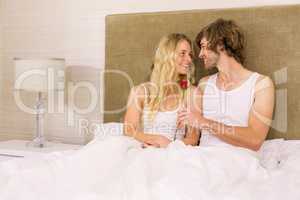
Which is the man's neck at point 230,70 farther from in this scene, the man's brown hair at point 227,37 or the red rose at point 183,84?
the red rose at point 183,84

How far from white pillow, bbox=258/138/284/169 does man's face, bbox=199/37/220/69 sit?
22.2 inches

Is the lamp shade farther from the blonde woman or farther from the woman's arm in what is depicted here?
the woman's arm

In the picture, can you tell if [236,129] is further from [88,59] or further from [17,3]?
[17,3]

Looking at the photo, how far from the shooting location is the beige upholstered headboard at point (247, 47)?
7.64ft

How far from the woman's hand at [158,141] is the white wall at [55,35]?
76 centimetres

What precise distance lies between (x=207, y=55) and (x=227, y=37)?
0.16m

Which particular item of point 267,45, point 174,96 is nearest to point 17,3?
point 174,96

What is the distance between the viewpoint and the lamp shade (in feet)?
8.60

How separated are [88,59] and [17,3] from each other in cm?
79

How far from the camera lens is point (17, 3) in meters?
3.20

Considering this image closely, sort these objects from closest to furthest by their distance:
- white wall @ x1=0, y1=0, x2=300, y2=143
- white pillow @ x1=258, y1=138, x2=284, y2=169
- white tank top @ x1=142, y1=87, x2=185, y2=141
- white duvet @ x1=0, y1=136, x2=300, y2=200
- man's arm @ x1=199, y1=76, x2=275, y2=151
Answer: white duvet @ x1=0, y1=136, x2=300, y2=200
white pillow @ x1=258, y1=138, x2=284, y2=169
man's arm @ x1=199, y1=76, x2=275, y2=151
white tank top @ x1=142, y1=87, x2=185, y2=141
white wall @ x1=0, y1=0, x2=300, y2=143

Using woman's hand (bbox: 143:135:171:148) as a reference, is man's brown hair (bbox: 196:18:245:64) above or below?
above

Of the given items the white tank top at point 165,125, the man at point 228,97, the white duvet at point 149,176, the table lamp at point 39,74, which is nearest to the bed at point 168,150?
the white duvet at point 149,176

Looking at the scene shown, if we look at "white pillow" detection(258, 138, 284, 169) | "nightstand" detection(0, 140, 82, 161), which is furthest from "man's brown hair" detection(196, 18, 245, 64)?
"nightstand" detection(0, 140, 82, 161)
